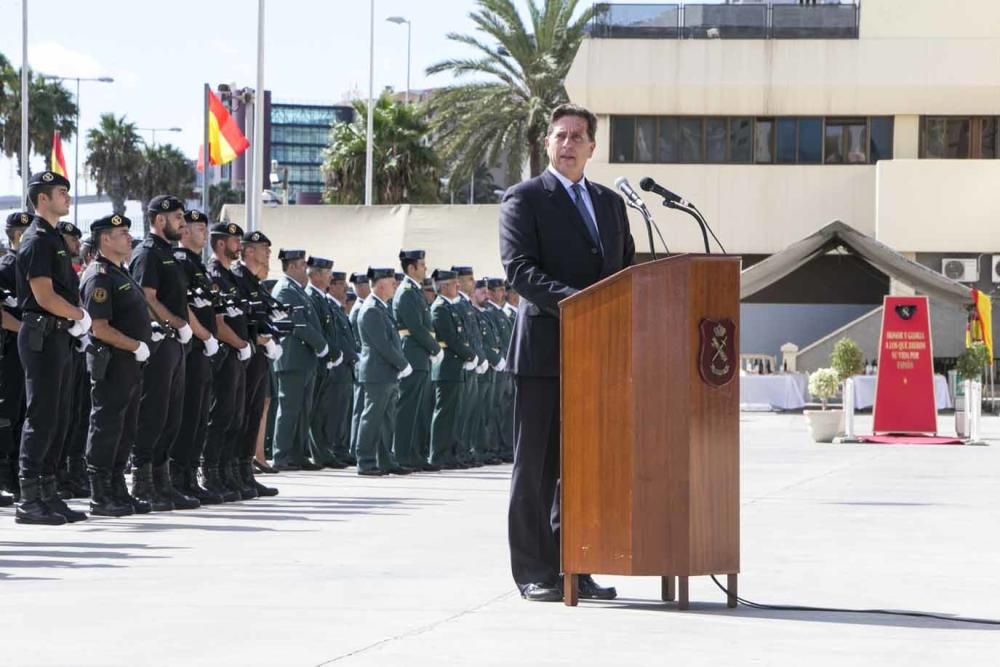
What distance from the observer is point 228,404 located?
13055 millimetres

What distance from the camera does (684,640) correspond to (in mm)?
6336

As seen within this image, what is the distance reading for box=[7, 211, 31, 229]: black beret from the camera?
40.9 ft

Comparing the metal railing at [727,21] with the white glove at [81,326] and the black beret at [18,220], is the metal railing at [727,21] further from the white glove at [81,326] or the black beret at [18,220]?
the white glove at [81,326]

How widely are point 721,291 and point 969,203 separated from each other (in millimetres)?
37118

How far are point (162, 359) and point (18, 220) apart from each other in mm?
1577

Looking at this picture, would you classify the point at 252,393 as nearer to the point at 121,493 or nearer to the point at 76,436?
the point at 76,436

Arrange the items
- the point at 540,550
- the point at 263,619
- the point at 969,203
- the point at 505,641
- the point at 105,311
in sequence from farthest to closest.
A: the point at 969,203 < the point at 105,311 < the point at 540,550 < the point at 263,619 < the point at 505,641

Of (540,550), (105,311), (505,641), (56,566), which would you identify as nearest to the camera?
(505,641)

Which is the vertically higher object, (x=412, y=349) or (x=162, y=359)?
(x=412, y=349)

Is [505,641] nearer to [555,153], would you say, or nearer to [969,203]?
[555,153]

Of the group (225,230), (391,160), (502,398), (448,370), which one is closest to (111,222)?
(225,230)

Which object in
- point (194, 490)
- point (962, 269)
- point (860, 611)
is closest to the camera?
point (860, 611)

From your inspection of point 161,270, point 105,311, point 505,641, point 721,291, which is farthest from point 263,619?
point 161,270

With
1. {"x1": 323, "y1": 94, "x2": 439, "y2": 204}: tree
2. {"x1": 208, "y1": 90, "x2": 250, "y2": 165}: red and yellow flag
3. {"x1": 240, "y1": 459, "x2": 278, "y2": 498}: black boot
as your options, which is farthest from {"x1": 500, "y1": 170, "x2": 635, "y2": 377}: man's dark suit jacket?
{"x1": 323, "y1": 94, "x2": 439, "y2": 204}: tree
